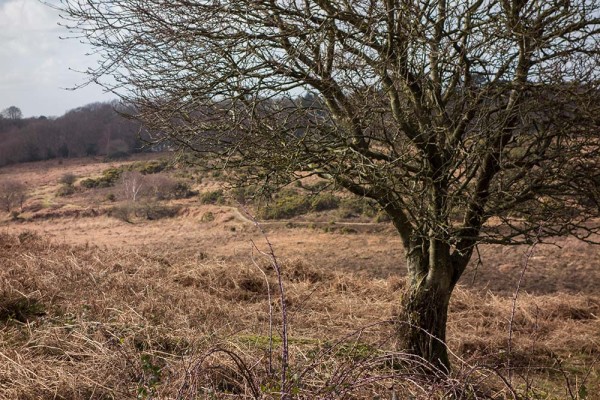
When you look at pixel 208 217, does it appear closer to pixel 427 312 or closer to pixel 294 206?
pixel 294 206

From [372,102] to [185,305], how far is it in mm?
4742

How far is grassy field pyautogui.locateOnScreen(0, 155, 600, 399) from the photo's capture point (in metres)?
3.52

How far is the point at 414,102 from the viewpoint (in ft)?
16.1

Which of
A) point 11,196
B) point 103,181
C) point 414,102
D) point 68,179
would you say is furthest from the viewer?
point 68,179

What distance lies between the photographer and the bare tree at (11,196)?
1097 inches

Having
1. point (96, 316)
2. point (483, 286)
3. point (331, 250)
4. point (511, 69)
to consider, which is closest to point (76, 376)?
point (96, 316)

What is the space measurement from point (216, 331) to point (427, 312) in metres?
2.42

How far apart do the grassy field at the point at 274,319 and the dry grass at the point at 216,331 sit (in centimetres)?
3

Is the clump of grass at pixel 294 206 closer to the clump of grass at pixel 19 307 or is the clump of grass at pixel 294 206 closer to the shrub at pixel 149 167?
the shrub at pixel 149 167

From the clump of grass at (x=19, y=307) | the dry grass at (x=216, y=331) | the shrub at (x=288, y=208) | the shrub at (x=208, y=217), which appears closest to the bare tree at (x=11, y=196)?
the shrub at (x=208, y=217)

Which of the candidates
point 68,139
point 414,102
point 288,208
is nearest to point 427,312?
point 414,102

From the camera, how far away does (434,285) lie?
553 cm

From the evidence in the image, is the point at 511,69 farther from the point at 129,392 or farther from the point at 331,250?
the point at 331,250

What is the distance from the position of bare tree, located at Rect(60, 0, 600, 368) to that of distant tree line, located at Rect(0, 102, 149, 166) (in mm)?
39789
